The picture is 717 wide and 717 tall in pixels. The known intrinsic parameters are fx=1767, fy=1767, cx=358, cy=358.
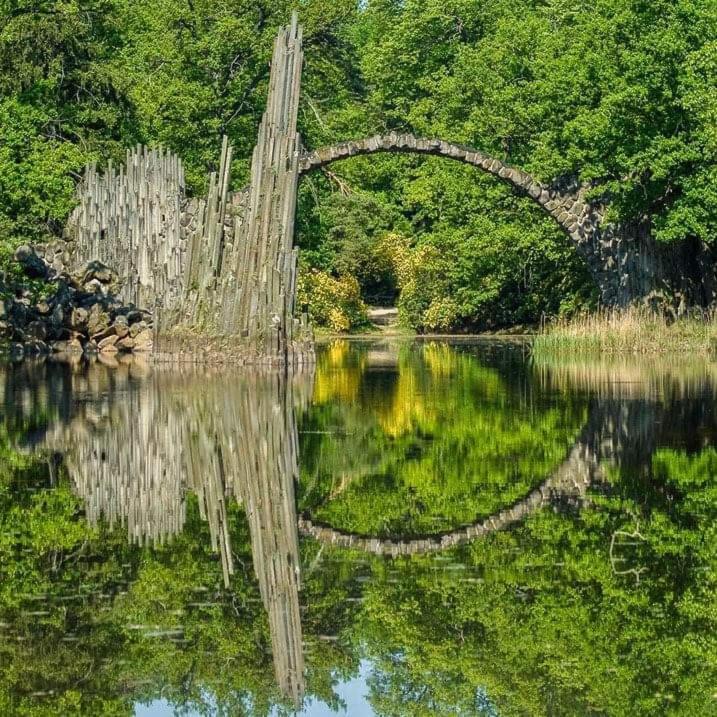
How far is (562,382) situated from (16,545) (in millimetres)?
16276

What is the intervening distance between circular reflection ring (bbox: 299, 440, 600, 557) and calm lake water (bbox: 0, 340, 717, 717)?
0.03 m

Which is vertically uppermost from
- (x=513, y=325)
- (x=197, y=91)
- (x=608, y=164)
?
(x=197, y=91)

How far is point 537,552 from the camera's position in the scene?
423 inches

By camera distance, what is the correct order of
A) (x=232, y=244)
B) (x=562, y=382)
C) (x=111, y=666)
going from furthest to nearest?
1. (x=232, y=244)
2. (x=562, y=382)
3. (x=111, y=666)

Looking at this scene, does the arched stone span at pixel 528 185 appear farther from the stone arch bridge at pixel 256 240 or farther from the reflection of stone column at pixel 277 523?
the reflection of stone column at pixel 277 523

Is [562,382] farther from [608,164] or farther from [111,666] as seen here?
[111,666]

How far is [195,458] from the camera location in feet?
51.1

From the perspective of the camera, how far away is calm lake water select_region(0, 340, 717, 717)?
7.47 meters

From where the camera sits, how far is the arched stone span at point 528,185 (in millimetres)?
38219

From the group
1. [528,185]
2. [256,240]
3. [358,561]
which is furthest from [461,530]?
[528,185]

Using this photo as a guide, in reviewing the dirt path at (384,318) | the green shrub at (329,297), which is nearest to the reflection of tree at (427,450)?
the green shrub at (329,297)

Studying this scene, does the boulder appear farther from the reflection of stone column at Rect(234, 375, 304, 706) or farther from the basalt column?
the reflection of stone column at Rect(234, 375, 304, 706)

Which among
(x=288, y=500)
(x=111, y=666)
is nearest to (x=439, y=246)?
(x=288, y=500)

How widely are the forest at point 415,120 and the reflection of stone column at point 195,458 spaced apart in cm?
1154
